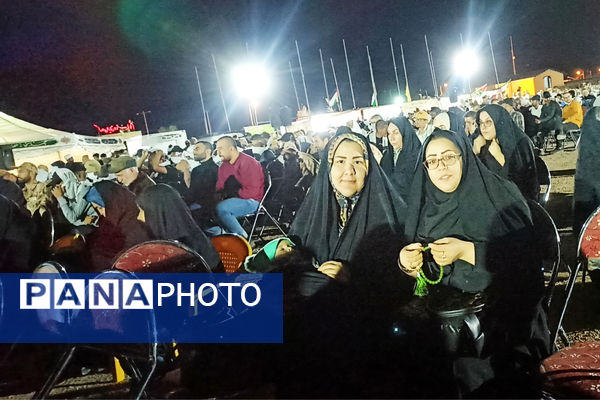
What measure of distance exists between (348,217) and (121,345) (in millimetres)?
1565

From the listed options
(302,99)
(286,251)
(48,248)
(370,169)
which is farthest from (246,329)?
(302,99)

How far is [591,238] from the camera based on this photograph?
265 centimetres

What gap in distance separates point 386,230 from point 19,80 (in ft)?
115

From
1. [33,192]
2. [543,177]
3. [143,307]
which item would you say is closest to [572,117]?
[543,177]

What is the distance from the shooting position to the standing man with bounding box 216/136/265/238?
6348 millimetres

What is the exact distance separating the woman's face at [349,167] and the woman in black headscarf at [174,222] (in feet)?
4.53

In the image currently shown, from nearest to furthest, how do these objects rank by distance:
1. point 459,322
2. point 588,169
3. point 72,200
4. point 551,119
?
point 459,322, point 588,169, point 72,200, point 551,119

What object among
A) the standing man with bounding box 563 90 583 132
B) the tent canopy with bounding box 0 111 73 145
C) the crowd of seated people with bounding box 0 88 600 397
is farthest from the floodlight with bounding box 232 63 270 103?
the crowd of seated people with bounding box 0 88 600 397

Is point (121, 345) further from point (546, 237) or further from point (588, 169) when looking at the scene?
point (588, 169)

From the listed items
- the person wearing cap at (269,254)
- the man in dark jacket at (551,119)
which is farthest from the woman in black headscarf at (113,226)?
the man in dark jacket at (551,119)

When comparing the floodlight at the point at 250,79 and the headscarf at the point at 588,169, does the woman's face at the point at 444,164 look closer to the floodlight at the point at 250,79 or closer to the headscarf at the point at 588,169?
the headscarf at the point at 588,169

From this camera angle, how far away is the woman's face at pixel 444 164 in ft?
8.66

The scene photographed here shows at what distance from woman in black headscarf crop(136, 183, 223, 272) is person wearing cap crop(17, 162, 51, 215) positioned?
3.22 metres

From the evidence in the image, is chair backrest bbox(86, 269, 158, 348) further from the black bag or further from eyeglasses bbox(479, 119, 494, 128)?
eyeglasses bbox(479, 119, 494, 128)
